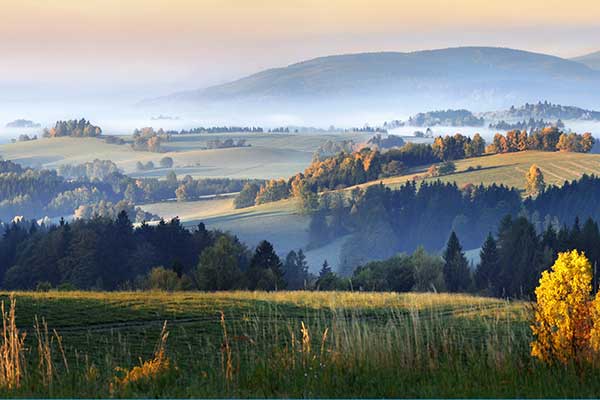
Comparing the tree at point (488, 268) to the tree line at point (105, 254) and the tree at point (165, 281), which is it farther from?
the tree at point (165, 281)

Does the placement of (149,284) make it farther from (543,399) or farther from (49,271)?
(543,399)

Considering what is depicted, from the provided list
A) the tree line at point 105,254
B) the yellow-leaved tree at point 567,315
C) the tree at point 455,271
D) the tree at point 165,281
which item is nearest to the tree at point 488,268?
the tree at point 455,271

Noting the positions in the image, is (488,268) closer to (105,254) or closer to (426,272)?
(426,272)

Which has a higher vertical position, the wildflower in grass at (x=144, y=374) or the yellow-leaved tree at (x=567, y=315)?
the yellow-leaved tree at (x=567, y=315)

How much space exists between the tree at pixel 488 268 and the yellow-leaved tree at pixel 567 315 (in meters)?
85.7

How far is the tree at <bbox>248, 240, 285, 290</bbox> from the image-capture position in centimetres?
6612

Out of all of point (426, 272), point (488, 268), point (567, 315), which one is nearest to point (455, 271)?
point (488, 268)

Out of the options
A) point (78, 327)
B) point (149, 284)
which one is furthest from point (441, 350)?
point (149, 284)

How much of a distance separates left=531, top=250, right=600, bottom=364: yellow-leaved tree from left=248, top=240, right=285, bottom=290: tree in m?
48.5

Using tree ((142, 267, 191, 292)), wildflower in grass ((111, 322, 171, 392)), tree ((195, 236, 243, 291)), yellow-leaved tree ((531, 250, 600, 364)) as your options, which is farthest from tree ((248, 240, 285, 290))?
wildflower in grass ((111, 322, 171, 392))

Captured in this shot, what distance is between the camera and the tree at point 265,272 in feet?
217

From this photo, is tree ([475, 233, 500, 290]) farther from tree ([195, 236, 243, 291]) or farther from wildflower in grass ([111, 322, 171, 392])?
wildflower in grass ([111, 322, 171, 392])

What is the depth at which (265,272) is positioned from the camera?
226 feet

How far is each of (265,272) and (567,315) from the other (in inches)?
2217
